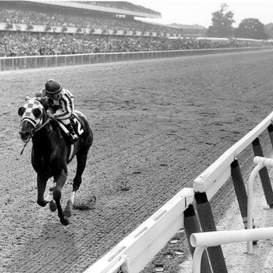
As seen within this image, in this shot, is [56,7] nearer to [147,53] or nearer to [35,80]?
[147,53]

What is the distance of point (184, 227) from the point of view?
128 inches

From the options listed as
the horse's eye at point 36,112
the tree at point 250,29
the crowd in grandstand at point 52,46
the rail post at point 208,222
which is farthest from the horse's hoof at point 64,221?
the tree at point 250,29

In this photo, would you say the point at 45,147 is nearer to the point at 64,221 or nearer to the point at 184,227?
the point at 64,221

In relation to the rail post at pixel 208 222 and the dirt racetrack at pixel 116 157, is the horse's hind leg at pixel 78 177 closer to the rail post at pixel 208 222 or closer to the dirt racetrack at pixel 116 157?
the dirt racetrack at pixel 116 157

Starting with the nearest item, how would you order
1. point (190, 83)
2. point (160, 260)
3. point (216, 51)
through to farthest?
point (160, 260)
point (190, 83)
point (216, 51)

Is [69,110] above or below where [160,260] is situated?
above

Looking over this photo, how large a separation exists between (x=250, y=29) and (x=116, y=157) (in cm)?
12999

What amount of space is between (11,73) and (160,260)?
16.8 metres

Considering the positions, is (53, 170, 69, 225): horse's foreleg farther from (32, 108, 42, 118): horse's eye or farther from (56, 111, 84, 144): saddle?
(32, 108, 42, 118): horse's eye

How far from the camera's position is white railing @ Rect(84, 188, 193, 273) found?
86.6 inches

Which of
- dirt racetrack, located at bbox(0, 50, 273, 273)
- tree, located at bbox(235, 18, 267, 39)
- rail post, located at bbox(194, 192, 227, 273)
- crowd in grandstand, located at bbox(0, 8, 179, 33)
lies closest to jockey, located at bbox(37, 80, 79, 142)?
dirt racetrack, located at bbox(0, 50, 273, 273)

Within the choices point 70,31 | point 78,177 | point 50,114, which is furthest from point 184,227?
point 70,31

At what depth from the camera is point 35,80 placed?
701 inches

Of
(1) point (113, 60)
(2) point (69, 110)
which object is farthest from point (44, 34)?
(2) point (69, 110)
